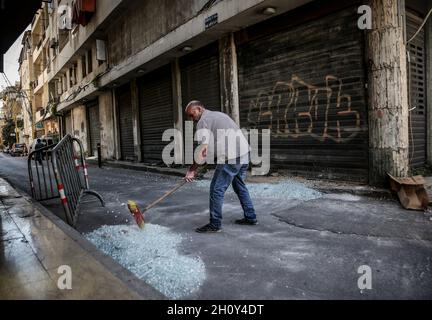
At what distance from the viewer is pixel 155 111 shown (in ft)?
44.9

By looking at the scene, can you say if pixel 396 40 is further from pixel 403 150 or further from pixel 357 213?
pixel 357 213

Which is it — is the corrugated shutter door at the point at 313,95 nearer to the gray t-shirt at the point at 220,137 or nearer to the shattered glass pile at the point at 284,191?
the shattered glass pile at the point at 284,191

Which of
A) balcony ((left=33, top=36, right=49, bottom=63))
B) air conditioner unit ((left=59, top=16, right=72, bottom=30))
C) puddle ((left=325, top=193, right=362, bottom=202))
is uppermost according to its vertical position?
balcony ((left=33, top=36, right=49, bottom=63))

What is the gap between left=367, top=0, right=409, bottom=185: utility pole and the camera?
19.3 feet

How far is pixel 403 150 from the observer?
19.5 feet

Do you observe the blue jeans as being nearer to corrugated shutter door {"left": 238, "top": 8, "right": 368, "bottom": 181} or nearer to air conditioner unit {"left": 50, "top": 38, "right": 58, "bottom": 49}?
corrugated shutter door {"left": 238, "top": 8, "right": 368, "bottom": 181}

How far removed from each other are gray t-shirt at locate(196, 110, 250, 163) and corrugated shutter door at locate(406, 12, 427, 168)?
4.23 metres

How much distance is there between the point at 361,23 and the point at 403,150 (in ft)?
8.46

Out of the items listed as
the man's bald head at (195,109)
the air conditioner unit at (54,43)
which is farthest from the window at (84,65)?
the man's bald head at (195,109)

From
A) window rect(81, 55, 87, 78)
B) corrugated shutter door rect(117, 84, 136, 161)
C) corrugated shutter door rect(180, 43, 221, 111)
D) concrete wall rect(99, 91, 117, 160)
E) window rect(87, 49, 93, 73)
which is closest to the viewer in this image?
corrugated shutter door rect(180, 43, 221, 111)

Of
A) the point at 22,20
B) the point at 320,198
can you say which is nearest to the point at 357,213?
the point at 320,198

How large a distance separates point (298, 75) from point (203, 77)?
400cm

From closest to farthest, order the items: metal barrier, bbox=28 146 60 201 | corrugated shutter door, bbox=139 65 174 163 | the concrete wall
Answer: metal barrier, bbox=28 146 60 201
corrugated shutter door, bbox=139 65 174 163
the concrete wall

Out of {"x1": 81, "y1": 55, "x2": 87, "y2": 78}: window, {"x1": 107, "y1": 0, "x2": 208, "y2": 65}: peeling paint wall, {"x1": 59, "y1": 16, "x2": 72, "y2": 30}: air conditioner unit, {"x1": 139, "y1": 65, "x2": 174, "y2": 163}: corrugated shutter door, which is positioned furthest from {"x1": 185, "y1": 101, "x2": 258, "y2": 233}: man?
{"x1": 59, "y1": 16, "x2": 72, "y2": 30}: air conditioner unit
